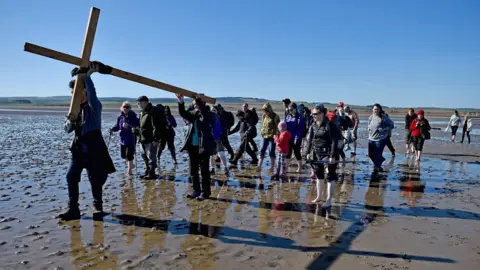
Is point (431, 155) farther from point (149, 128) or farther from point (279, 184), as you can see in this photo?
point (149, 128)

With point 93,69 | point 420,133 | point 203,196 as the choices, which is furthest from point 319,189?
point 420,133

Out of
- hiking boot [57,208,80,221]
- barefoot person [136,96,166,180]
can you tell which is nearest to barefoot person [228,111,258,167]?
barefoot person [136,96,166,180]

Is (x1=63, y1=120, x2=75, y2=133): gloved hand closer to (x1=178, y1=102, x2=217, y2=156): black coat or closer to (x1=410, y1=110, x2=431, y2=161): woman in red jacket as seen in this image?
(x1=178, y1=102, x2=217, y2=156): black coat

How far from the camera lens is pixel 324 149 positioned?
7.17 m

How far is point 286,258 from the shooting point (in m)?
4.67

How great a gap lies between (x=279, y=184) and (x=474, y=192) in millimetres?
4622

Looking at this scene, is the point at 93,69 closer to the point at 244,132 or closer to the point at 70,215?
the point at 70,215

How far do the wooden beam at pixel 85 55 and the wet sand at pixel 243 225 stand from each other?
184 centimetres

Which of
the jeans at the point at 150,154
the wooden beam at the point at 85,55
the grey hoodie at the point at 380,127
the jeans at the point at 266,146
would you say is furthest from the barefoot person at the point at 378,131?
the wooden beam at the point at 85,55

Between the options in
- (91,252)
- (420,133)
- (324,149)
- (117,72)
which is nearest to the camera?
(91,252)

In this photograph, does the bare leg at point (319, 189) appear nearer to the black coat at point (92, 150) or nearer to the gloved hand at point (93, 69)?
the black coat at point (92, 150)

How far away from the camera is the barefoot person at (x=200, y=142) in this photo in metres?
7.30

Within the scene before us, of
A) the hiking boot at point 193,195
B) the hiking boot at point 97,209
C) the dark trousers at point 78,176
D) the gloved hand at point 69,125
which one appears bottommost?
the hiking boot at point 97,209

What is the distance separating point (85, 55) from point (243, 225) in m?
3.57
